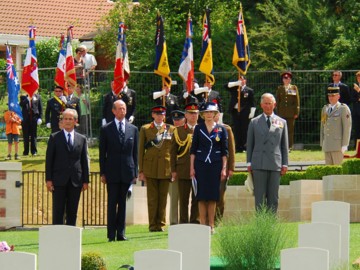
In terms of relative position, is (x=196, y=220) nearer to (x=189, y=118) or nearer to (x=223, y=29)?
(x=189, y=118)

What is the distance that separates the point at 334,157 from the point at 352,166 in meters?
3.22

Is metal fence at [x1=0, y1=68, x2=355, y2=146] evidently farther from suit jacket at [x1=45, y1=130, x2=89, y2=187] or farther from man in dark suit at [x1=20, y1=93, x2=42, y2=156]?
suit jacket at [x1=45, y1=130, x2=89, y2=187]

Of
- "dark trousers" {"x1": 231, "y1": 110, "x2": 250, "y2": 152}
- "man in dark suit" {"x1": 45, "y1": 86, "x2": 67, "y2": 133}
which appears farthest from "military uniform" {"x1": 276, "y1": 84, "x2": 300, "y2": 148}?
"man in dark suit" {"x1": 45, "y1": 86, "x2": 67, "y2": 133}

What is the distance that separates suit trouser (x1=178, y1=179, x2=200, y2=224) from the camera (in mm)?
20734

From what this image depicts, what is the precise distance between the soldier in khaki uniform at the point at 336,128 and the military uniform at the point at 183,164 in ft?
15.5

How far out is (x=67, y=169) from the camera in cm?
1916

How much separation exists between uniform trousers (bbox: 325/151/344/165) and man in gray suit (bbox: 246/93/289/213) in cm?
563

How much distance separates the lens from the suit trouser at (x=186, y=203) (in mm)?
20734

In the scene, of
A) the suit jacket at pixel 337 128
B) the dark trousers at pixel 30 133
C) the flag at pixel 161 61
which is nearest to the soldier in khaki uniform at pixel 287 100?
the flag at pixel 161 61

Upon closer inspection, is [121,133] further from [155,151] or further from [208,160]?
[155,151]

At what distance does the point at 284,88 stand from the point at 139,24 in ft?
49.8

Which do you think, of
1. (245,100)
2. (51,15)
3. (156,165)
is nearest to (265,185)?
(156,165)

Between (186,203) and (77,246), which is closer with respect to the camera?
(77,246)

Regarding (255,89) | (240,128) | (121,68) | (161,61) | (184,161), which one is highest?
(161,61)
